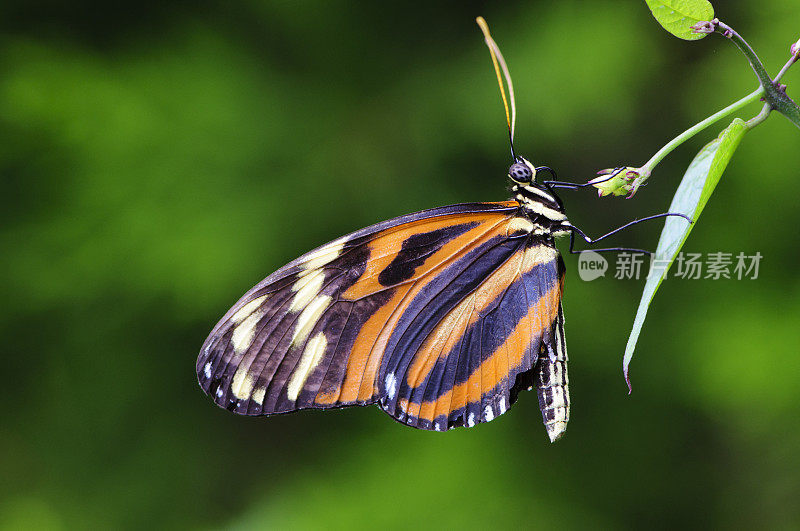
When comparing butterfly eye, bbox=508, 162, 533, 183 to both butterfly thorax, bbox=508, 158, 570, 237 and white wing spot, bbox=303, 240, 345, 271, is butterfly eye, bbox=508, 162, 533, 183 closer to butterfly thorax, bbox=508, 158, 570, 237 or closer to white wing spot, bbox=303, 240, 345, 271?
butterfly thorax, bbox=508, 158, 570, 237

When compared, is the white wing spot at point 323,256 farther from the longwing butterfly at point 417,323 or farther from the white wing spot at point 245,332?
the white wing spot at point 245,332

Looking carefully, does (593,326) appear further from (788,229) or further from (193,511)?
(193,511)

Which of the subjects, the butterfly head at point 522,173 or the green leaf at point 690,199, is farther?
the butterfly head at point 522,173

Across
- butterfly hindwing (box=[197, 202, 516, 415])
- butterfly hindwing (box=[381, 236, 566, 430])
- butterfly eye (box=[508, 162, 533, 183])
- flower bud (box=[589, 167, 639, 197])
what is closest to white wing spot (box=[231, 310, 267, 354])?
butterfly hindwing (box=[197, 202, 516, 415])

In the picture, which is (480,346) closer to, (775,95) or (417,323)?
(417,323)

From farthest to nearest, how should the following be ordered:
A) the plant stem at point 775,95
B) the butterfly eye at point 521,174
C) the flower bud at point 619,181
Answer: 1. the butterfly eye at point 521,174
2. the flower bud at point 619,181
3. the plant stem at point 775,95

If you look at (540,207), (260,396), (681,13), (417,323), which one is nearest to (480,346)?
(417,323)

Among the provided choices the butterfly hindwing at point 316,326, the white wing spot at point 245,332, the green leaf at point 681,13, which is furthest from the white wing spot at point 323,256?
the green leaf at point 681,13
